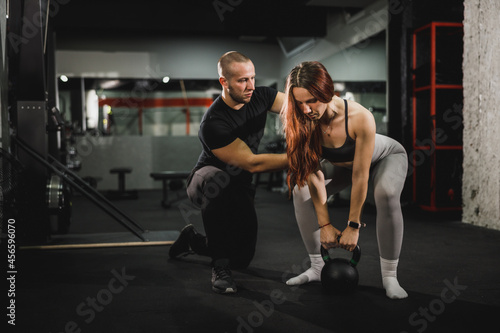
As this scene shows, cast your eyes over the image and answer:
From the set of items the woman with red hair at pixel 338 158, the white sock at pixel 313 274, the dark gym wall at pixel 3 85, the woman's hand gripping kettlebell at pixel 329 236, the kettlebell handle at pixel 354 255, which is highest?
the dark gym wall at pixel 3 85

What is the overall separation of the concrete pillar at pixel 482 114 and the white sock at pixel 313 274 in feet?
7.63

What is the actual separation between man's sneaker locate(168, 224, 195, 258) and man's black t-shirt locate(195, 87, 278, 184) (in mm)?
568

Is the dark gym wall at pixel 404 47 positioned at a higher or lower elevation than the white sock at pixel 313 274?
higher

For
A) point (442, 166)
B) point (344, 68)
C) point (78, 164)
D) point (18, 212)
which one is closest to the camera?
point (18, 212)

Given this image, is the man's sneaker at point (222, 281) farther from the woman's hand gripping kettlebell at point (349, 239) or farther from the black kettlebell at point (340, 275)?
the woman's hand gripping kettlebell at point (349, 239)

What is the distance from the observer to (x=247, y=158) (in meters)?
2.16

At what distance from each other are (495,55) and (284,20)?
13.5ft

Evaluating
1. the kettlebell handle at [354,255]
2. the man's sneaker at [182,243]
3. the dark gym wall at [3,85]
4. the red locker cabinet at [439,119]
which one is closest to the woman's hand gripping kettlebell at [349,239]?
the kettlebell handle at [354,255]

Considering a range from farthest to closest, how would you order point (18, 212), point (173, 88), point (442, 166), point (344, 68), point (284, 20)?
point (173, 88)
point (344, 68)
point (284, 20)
point (442, 166)
point (18, 212)

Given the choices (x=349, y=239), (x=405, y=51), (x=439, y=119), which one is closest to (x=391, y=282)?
(x=349, y=239)

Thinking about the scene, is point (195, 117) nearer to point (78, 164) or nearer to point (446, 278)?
point (78, 164)

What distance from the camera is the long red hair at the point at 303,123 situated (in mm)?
1817

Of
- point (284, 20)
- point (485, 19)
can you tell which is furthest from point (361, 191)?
point (284, 20)

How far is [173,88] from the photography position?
39.0ft
